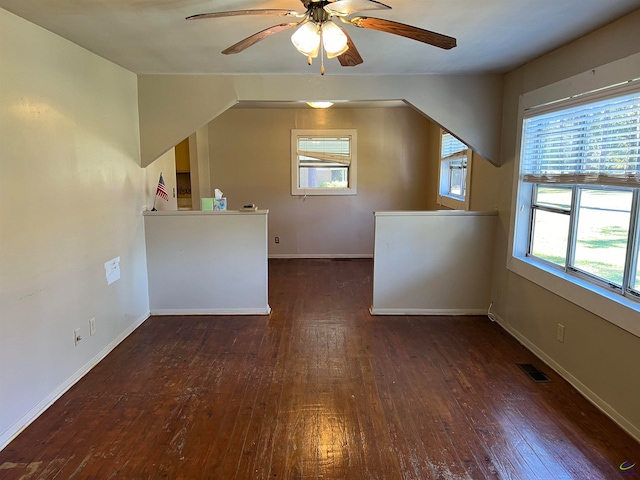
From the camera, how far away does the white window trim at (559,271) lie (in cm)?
228

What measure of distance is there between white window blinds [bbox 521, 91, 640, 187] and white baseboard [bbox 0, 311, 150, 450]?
144 inches

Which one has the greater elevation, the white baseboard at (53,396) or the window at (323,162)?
the window at (323,162)

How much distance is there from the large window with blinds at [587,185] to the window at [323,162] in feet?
11.3

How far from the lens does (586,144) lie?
8.71 ft

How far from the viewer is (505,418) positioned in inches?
95.1

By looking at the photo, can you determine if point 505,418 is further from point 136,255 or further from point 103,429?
point 136,255

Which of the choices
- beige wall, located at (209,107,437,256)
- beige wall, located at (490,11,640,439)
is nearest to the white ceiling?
beige wall, located at (490,11,640,439)

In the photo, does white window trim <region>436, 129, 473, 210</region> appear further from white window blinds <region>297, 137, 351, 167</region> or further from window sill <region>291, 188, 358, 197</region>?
white window blinds <region>297, 137, 351, 167</region>

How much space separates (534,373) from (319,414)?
162 cm

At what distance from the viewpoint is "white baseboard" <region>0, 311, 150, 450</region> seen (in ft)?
7.25

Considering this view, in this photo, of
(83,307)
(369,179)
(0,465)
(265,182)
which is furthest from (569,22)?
(265,182)

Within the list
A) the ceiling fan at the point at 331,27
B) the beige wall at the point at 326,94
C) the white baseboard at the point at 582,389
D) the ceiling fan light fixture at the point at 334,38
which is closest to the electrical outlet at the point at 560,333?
the white baseboard at the point at 582,389

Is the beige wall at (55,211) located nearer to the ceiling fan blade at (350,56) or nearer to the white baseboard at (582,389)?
the ceiling fan blade at (350,56)

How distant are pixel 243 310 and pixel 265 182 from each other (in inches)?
116
